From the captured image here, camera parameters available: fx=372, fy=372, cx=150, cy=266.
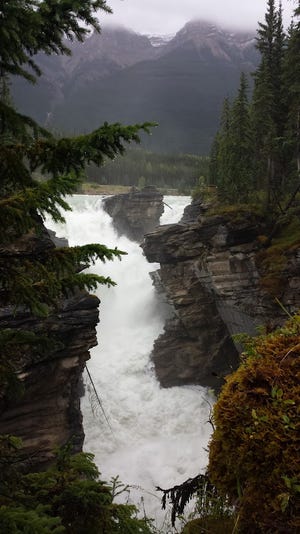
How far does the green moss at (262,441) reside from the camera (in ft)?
7.66

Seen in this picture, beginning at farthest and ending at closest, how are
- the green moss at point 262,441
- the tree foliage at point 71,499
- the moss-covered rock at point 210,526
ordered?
the tree foliage at point 71,499
the moss-covered rock at point 210,526
the green moss at point 262,441

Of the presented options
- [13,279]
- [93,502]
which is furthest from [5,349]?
[93,502]

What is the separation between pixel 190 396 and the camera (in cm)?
2528

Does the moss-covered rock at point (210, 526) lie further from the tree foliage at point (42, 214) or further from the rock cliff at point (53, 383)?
the rock cliff at point (53, 383)

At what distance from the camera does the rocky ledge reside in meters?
54.0

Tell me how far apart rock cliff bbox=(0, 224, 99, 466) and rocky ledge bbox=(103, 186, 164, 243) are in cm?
3827

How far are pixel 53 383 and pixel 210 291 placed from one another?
13.6 m

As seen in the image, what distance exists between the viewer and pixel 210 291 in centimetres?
2525

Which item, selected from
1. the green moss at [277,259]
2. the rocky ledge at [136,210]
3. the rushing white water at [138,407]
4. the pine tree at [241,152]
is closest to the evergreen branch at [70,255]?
the rushing white water at [138,407]

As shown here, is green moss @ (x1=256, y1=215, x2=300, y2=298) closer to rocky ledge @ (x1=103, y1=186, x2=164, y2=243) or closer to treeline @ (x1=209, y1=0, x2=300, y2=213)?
treeline @ (x1=209, y1=0, x2=300, y2=213)

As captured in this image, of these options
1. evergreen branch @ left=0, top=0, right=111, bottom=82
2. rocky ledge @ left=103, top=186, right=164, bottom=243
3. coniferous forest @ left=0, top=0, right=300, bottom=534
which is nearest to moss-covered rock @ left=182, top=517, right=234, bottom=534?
coniferous forest @ left=0, top=0, right=300, bottom=534

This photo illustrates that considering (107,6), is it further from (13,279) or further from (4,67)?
(13,279)

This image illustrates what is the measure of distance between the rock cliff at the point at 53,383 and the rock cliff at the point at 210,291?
1068 centimetres

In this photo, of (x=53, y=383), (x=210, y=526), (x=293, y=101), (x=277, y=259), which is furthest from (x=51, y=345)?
(x=293, y=101)
